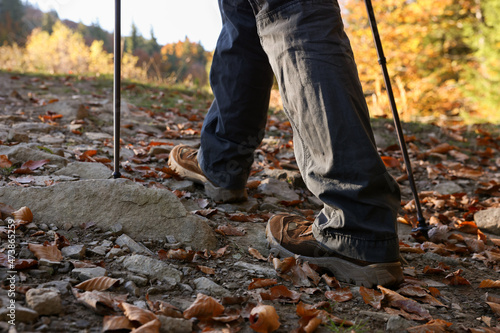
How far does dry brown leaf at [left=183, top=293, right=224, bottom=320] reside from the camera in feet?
3.63

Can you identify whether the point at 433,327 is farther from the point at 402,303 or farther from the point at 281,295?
the point at 281,295

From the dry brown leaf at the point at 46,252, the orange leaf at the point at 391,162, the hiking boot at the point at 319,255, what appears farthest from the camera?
the orange leaf at the point at 391,162

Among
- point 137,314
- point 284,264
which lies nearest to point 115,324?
point 137,314

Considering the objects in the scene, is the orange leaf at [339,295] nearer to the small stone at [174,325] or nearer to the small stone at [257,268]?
the small stone at [257,268]

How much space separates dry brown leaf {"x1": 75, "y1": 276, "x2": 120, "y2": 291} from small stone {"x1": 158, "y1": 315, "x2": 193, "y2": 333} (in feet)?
0.87

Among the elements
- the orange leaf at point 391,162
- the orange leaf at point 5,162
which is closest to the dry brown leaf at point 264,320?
the orange leaf at point 5,162

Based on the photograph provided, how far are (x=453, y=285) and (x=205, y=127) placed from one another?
56.7 inches

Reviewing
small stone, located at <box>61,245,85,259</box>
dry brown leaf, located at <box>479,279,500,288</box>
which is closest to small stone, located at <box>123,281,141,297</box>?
small stone, located at <box>61,245,85,259</box>

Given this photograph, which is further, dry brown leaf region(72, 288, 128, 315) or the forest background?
the forest background

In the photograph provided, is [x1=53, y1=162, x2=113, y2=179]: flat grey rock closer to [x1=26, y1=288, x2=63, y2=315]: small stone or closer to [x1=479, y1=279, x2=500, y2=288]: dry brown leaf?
[x1=26, y1=288, x2=63, y2=315]: small stone

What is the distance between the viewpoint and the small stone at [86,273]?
1.21 m

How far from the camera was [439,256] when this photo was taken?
6.15 feet

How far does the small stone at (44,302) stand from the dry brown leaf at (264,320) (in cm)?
53

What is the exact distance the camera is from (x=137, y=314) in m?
1.02
